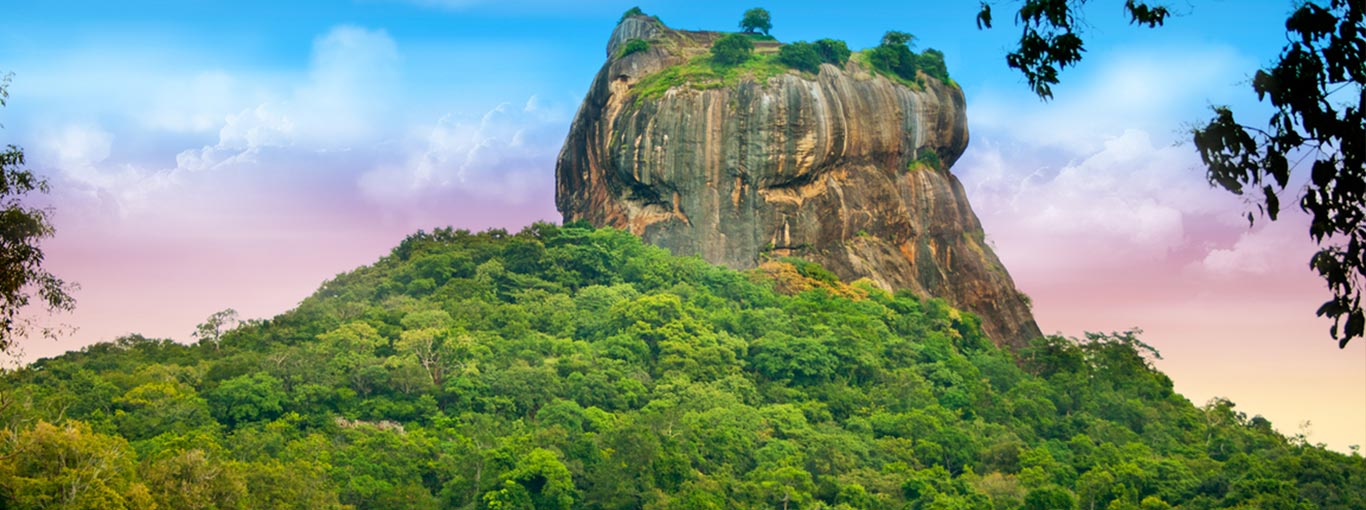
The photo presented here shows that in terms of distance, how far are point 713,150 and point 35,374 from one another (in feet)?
82.0

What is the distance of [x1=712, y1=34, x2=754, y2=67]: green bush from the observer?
202 ft

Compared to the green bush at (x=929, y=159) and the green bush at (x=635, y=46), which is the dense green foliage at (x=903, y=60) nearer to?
the green bush at (x=929, y=159)

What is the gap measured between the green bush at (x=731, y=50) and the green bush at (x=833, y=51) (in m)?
2.67

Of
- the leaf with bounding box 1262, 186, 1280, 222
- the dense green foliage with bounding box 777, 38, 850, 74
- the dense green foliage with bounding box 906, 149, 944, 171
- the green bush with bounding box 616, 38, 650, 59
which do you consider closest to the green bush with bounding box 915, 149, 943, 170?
the dense green foliage with bounding box 906, 149, 944, 171

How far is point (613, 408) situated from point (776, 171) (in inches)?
619

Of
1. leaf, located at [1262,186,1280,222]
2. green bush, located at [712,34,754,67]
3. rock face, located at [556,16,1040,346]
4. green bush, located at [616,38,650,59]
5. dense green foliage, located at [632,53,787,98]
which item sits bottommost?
leaf, located at [1262,186,1280,222]

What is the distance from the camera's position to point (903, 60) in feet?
210

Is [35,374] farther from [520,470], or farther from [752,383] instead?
[752,383]

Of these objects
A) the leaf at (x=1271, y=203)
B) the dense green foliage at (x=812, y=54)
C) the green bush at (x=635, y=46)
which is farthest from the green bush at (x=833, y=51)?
the leaf at (x=1271, y=203)

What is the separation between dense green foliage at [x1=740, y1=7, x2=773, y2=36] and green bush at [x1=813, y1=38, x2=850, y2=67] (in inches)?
161

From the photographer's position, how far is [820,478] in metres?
42.1

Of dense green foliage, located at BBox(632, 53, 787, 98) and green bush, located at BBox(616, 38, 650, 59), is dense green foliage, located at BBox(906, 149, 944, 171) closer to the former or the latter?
dense green foliage, located at BBox(632, 53, 787, 98)

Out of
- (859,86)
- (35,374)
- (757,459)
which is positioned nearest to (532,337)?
(757,459)

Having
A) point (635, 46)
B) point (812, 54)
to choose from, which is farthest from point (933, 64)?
point (635, 46)
